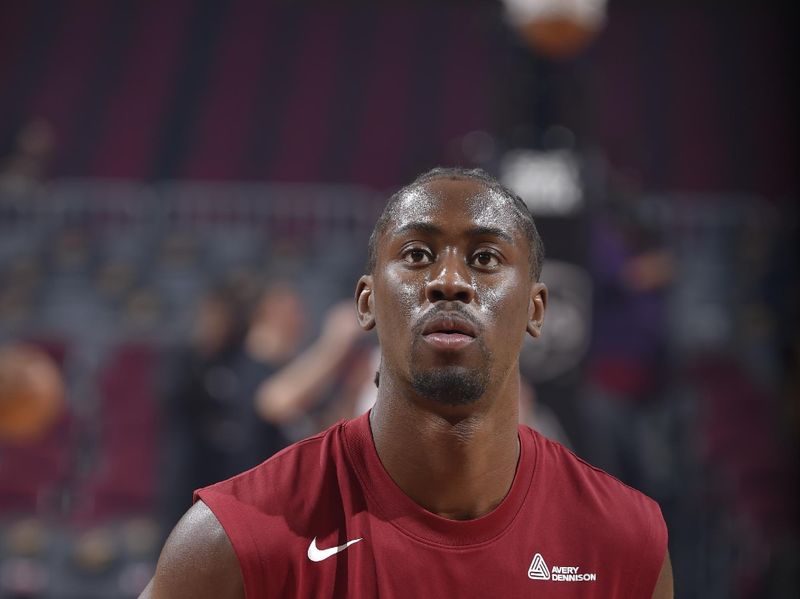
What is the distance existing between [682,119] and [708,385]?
2.47m

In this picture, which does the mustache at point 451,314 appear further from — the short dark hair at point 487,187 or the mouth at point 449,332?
the short dark hair at point 487,187

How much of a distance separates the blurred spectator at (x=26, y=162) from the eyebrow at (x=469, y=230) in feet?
23.4

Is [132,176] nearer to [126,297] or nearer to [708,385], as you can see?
[126,297]

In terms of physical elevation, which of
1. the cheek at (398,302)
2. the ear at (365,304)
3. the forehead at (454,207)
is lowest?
the cheek at (398,302)

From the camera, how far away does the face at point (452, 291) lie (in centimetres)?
188

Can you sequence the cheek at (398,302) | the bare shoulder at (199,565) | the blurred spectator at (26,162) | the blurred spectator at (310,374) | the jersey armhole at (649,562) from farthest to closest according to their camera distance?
the blurred spectator at (26,162) → the blurred spectator at (310,374) → the jersey armhole at (649,562) → the cheek at (398,302) → the bare shoulder at (199,565)

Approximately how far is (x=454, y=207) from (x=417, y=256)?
0.12 meters

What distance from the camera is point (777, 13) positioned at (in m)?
8.99

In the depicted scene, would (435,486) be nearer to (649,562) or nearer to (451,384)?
(451,384)

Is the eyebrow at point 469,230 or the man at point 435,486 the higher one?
the eyebrow at point 469,230

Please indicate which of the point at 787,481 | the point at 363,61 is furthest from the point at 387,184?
the point at 787,481

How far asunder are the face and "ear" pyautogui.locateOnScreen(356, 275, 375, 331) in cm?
5

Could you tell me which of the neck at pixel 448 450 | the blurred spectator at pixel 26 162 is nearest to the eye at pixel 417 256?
the neck at pixel 448 450

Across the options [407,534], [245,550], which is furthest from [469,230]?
[245,550]
